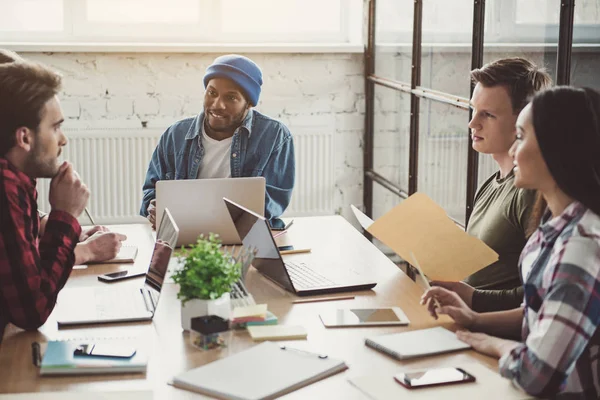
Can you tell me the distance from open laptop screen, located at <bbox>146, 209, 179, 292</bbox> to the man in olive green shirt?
2.47ft

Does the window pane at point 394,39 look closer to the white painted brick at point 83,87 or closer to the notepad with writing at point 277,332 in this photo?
the white painted brick at point 83,87

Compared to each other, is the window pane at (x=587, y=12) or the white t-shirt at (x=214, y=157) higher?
the window pane at (x=587, y=12)

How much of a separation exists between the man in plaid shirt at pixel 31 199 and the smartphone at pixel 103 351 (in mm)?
208

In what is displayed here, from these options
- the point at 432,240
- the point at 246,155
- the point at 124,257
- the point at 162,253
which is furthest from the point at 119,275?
the point at 246,155

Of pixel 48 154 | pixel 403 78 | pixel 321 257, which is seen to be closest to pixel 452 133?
pixel 403 78

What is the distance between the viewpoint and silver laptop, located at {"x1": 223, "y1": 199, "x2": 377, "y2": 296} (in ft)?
6.63

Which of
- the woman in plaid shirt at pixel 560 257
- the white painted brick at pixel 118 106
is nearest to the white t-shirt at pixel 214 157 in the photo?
the white painted brick at pixel 118 106

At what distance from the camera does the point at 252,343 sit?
5.50ft

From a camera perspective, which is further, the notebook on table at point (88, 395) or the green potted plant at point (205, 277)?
the green potted plant at point (205, 277)

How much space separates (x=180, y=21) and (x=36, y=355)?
3108 millimetres

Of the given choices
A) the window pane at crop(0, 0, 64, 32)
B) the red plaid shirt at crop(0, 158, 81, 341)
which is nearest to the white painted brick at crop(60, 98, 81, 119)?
the window pane at crop(0, 0, 64, 32)

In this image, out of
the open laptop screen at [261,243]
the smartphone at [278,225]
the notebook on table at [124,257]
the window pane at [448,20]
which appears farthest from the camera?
the window pane at [448,20]

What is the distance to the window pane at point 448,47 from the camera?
330cm

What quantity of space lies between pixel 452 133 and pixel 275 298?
173 centimetres
